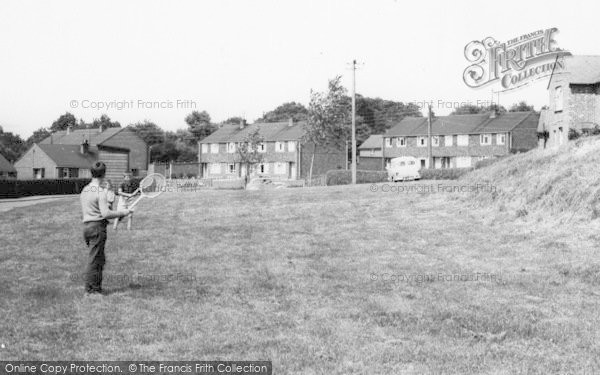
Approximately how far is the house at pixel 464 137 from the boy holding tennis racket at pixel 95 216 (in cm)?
6702

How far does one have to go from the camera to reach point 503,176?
2178 centimetres

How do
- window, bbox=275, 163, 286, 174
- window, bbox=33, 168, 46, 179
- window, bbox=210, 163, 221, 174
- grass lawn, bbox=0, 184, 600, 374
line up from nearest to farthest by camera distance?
1. grass lawn, bbox=0, 184, 600, 374
2. window, bbox=33, 168, 46, 179
3. window, bbox=275, 163, 286, 174
4. window, bbox=210, 163, 221, 174

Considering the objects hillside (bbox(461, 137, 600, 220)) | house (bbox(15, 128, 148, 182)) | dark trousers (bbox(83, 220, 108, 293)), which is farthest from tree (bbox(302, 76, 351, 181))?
dark trousers (bbox(83, 220, 108, 293))

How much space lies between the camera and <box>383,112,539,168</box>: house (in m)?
74.4

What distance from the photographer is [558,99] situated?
40844 mm

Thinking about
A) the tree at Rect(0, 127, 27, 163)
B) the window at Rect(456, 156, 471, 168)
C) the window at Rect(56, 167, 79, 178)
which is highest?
the tree at Rect(0, 127, 27, 163)

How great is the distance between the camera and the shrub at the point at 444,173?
44.9 m

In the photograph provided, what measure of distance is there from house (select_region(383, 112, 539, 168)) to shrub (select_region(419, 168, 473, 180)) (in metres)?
24.2

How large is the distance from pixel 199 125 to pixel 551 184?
109972mm

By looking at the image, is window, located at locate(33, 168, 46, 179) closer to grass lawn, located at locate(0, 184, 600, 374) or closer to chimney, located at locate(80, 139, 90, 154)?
chimney, located at locate(80, 139, 90, 154)

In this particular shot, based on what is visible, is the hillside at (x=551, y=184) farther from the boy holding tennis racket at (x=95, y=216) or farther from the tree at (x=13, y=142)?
the tree at (x=13, y=142)

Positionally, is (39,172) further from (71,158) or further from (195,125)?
(195,125)

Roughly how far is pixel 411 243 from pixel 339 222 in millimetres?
4661

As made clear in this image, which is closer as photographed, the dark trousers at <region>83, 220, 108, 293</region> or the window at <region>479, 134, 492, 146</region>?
the dark trousers at <region>83, 220, 108, 293</region>
